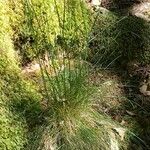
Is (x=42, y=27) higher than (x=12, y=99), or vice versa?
(x=42, y=27)

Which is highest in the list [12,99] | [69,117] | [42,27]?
[42,27]

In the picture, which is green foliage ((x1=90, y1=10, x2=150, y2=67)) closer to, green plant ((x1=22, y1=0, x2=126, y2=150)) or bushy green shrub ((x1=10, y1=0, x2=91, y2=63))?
bushy green shrub ((x1=10, y1=0, x2=91, y2=63))

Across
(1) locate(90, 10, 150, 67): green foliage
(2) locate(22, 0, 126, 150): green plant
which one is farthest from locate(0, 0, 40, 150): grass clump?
(1) locate(90, 10, 150, 67): green foliage

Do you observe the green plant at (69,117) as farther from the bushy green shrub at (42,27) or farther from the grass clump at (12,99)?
the bushy green shrub at (42,27)

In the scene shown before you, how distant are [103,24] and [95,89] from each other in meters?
0.86

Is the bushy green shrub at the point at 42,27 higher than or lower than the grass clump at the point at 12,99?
higher

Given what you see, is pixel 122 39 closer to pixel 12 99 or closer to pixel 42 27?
pixel 42 27

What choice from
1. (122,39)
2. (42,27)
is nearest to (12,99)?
(42,27)

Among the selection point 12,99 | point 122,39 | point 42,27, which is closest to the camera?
point 12,99

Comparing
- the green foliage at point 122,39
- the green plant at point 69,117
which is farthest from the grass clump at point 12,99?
the green foliage at point 122,39

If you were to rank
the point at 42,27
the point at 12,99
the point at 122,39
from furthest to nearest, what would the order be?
the point at 122,39
the point at 42,27
the point at 12,99

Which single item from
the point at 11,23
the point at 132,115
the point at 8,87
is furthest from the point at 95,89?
the point at 11,23

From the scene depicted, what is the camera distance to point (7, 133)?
2555 millimetres

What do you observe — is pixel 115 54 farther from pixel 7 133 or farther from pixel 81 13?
pixel 7 133
